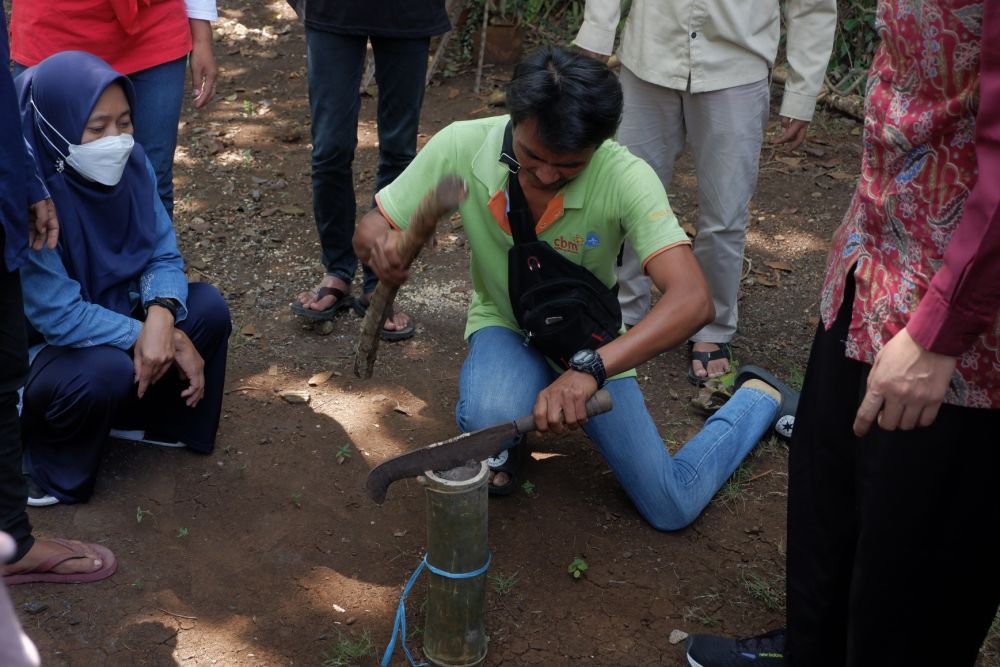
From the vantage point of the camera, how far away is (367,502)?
3561mm

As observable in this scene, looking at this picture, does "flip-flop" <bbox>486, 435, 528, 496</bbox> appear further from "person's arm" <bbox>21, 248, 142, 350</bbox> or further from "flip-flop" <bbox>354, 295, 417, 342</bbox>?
"person's arm" <bbox>21, 248, 142, 350</bbox>

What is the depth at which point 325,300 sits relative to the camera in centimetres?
457

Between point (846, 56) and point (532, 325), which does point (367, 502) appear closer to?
point (532, 325)

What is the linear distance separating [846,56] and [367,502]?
5.20 m

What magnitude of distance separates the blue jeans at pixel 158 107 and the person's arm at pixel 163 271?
390 millimetres

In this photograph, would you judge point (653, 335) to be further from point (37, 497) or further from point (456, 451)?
point (37, 497)

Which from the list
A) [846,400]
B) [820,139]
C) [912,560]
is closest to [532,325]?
[846,400]

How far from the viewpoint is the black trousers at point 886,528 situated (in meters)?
1.92

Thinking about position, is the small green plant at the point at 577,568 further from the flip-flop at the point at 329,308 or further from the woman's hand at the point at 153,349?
the flip-flop at the point at 329,308

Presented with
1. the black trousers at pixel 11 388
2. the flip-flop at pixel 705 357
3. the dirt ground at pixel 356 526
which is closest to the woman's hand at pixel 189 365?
the dirt ground at pixel 356 526

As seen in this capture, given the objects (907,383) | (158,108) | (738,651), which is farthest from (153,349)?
(907,383)

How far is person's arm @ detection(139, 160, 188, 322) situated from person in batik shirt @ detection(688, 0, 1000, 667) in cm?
217

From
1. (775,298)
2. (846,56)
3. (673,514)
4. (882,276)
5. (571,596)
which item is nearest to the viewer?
(882,276)

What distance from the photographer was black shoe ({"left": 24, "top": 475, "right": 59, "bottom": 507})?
3361 millimetres
